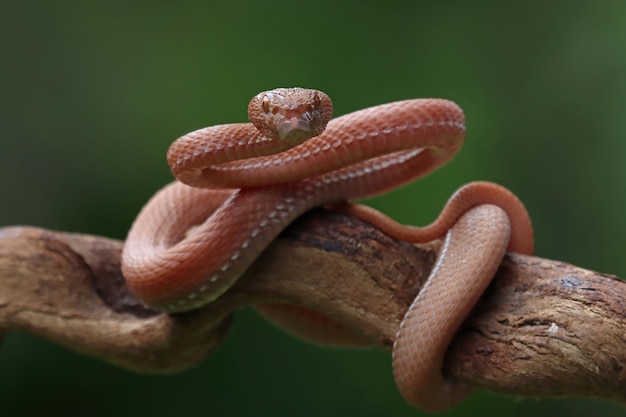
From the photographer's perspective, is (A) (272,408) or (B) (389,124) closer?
(B) (389,124)

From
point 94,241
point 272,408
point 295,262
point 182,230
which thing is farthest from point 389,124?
point 272,408

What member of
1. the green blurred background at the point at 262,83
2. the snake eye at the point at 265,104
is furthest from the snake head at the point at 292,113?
the green blurred background at the point at 262,83

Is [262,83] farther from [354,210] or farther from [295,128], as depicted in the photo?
[295,128]

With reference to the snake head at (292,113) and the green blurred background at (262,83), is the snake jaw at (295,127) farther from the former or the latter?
the green blurred background at (262,83)

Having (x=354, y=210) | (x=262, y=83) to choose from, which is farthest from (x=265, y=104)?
(x=262, y=83)

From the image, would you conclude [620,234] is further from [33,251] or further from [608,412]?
[33,251]
